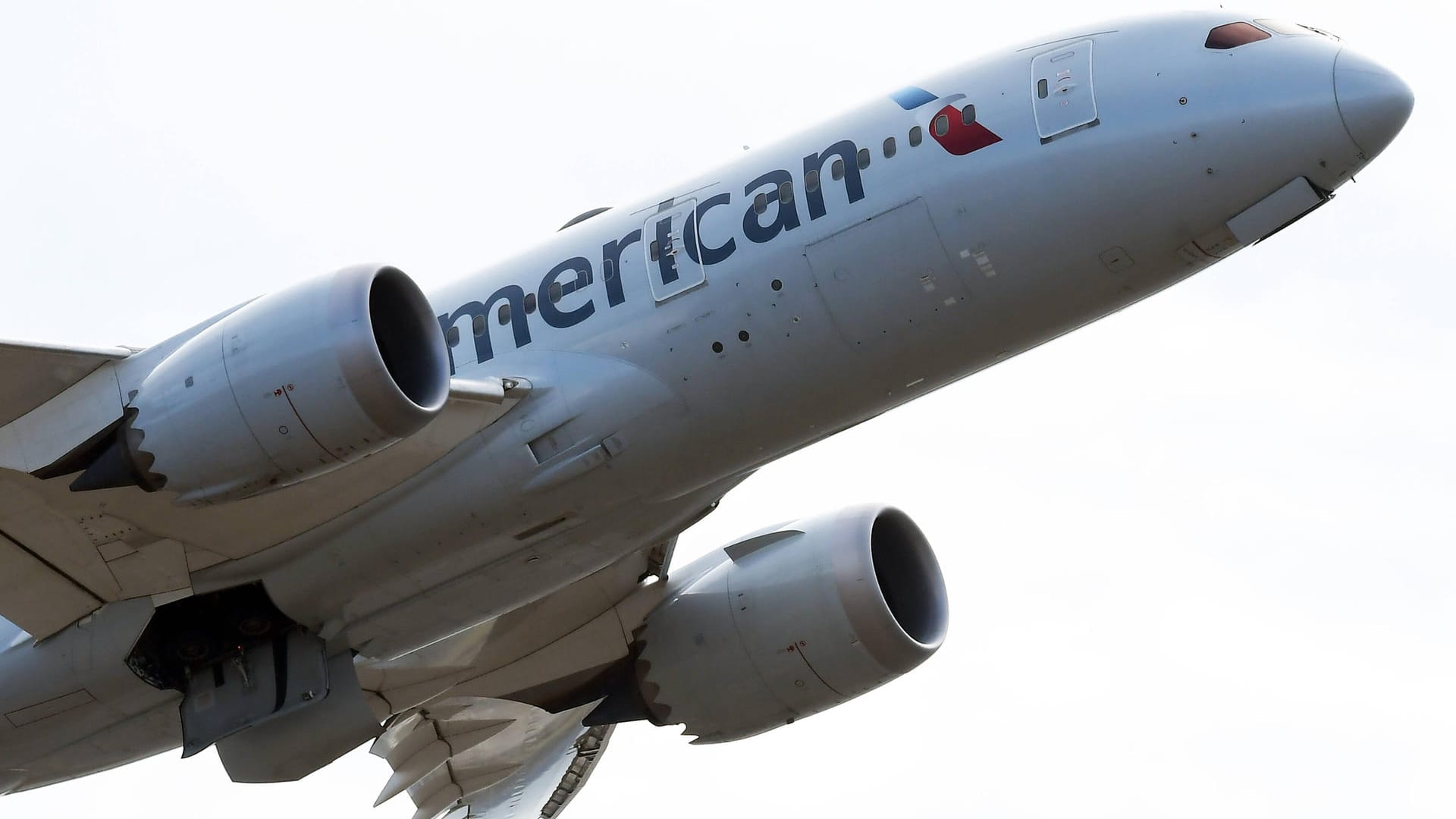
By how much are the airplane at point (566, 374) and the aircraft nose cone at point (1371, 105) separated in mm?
29

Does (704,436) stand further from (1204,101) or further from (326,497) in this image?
(1204,101)

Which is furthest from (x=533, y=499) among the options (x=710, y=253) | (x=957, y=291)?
(x=957, y=291)

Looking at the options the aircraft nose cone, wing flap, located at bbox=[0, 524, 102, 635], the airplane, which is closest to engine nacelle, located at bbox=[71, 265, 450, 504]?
the airplane

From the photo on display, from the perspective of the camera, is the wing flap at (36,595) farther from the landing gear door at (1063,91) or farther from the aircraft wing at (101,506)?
the landing gear door at (1063,91)

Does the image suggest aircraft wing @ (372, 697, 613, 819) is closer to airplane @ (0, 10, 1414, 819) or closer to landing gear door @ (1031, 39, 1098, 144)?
airplane @ (0, 10, 1414, 819)

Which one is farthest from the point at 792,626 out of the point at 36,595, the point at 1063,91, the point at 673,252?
the point at 36,595

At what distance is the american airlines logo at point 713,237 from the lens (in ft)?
57.6

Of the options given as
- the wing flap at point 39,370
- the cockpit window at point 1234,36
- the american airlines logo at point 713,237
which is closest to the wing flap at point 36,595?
the wing flap at point 39,370

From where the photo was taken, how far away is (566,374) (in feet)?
58.9

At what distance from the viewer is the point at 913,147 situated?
17.5 metres

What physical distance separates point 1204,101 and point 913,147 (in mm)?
2590

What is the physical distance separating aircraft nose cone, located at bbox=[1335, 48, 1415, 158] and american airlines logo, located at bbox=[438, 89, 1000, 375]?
2995 mm

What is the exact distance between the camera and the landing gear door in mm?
17109

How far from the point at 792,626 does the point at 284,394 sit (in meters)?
7.73
